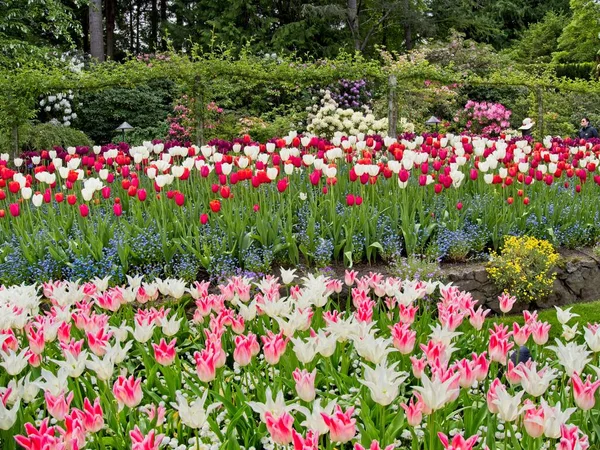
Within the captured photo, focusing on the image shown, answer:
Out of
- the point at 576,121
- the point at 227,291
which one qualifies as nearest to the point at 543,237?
the point at 227,291

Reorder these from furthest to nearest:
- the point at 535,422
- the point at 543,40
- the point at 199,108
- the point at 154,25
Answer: the point at 543,40 < the point at 154,25 < the point at 199,108 < the point at 535,422

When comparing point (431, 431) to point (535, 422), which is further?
point (431, 431)

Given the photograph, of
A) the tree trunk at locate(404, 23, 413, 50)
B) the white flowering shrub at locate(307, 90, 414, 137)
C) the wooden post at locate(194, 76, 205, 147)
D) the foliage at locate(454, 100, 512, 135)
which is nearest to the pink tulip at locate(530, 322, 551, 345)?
the wooden post at locate(194, 76, 205, 147)

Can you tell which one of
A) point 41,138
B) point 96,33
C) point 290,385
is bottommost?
point 290,385

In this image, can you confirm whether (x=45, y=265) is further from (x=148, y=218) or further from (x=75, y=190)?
(x=75, y=190)

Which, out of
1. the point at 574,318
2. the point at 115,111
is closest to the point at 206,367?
the point at 574,318

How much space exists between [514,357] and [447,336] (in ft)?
1.88

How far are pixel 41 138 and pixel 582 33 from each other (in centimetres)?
2106

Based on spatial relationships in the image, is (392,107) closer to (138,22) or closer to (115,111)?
(115,111)

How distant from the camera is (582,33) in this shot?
25.7 meters

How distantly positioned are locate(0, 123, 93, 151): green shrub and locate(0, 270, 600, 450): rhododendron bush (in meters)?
9.00

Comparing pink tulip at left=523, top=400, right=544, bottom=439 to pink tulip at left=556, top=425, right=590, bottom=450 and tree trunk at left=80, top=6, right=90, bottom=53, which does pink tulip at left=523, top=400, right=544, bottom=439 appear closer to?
pink tulip at left=556, top=425, right=590, bottom=450

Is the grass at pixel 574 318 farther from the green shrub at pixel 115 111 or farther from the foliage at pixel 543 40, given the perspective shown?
the foliage at pixel 543 40

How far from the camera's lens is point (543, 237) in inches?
241
